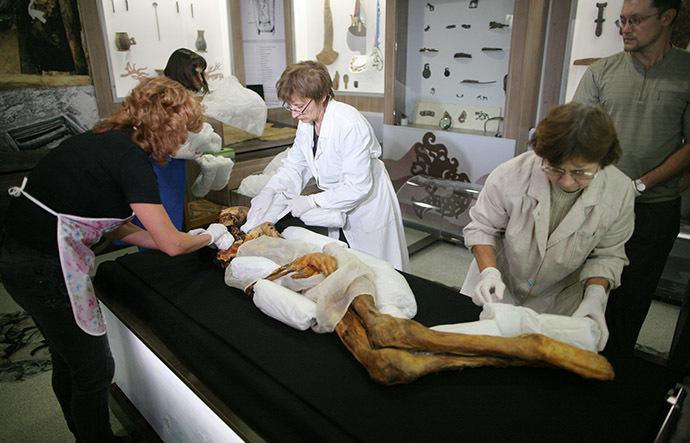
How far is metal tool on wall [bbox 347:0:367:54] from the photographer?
5180 millimetres

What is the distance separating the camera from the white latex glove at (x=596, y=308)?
1.37 metres

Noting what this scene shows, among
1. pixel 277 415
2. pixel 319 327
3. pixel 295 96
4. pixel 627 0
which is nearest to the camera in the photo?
pixel 277 415

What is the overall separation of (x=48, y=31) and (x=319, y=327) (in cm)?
426

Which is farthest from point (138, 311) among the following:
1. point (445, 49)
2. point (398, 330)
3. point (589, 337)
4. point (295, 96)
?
point (445, 49)

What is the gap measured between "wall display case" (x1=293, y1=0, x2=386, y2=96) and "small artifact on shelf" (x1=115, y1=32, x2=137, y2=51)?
2.00m

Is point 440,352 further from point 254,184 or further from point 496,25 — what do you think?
point 496,25

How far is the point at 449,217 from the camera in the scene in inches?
167

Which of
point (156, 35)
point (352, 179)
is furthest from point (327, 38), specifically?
point (352, 179)

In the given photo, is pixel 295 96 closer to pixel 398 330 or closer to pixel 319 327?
pixel 319 327

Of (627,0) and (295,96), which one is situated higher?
(627,0)

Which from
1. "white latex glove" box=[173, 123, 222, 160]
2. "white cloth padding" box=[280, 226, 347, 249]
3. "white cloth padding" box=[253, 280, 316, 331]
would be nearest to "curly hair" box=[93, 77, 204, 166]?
"white cloth padding" box=[253, 280, 316, 331]

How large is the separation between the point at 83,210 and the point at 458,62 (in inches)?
156

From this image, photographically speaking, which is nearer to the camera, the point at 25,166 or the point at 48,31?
the point at 25,166

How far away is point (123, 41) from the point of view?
4586 millimetres
